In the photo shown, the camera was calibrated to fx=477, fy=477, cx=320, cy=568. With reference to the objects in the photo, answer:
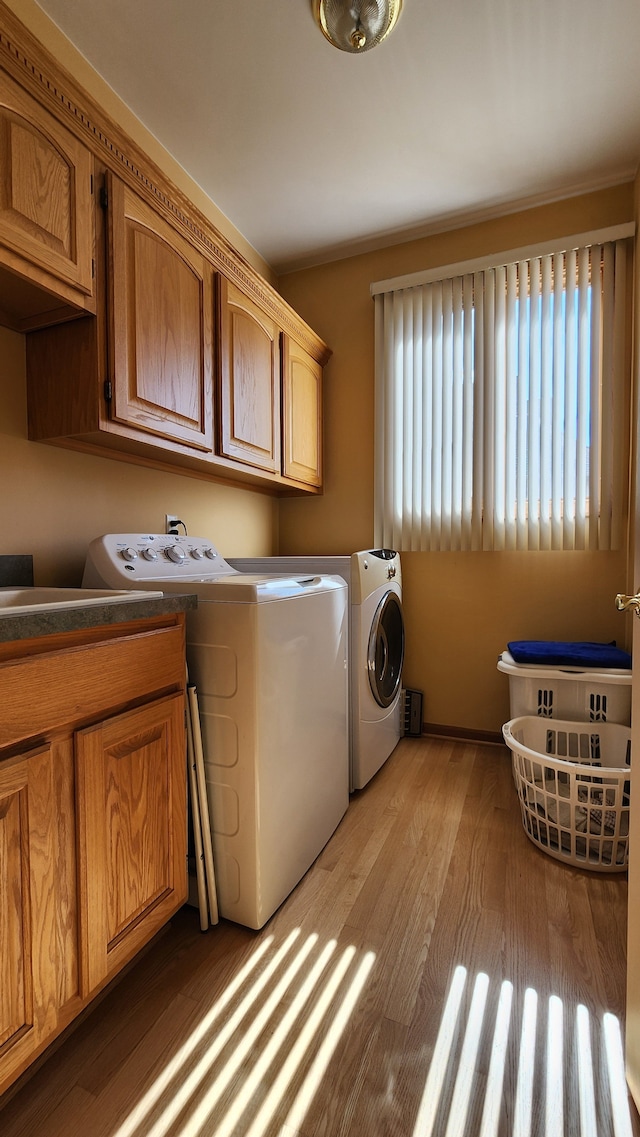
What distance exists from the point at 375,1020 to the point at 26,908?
771 mm

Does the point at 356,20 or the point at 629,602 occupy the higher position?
the point at 356,20

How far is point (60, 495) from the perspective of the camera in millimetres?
1498

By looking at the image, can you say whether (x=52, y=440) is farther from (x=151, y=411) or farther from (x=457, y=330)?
(x=457, y=330)

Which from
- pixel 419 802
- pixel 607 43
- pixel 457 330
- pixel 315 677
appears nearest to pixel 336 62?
pixel 607 43

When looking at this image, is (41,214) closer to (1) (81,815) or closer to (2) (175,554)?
(2) (175,554)

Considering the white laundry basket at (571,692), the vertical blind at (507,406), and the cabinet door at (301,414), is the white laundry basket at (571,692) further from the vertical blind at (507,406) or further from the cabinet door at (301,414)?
the cabinet door at (301,414)

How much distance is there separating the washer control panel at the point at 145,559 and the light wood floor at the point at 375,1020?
0.99m

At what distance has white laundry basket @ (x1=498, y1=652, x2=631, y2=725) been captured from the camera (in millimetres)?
1801

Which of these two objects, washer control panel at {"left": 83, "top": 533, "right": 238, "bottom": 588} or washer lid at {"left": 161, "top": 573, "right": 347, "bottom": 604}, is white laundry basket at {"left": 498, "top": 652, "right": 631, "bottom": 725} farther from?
washer control panel at {"left": 83, "top": 533, "right": 238, "bottom": 588}

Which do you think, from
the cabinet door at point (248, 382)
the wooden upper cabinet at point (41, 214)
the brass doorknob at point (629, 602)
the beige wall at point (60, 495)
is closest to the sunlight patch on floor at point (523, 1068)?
the brass doorknob at point (629, 602)

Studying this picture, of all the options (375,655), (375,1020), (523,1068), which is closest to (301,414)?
(375,655)

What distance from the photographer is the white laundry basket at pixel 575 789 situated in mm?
1483

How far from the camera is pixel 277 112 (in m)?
1.73

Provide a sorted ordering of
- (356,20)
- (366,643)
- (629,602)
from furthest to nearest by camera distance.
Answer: (366,643), (356,20), (629,602)
